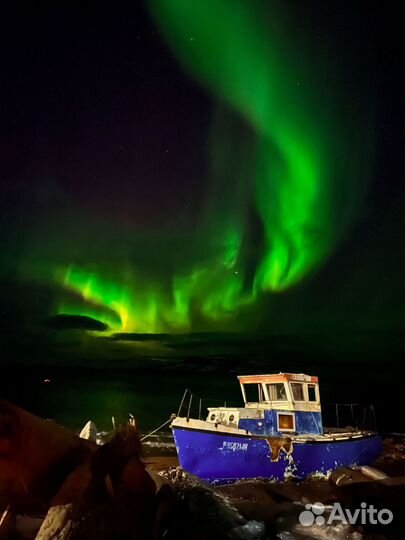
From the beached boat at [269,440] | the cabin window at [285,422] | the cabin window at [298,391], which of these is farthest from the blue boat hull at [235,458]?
the cabin window at [298,391]

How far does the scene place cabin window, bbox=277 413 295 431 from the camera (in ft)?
47.9

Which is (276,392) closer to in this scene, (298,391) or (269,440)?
(298,391)

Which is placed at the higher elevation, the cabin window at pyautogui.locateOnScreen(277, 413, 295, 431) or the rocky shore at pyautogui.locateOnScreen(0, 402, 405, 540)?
the cabin window at pyautogui.locateOnScreen(277, 413, 295, 431)

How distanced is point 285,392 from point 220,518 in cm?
874

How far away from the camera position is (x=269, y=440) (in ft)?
42.4

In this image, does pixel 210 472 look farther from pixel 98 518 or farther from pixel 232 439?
pixel 98 518

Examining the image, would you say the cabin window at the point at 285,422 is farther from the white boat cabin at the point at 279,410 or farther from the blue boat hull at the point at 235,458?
the blue boat hull at the point at 235,458

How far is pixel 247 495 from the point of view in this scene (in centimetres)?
1120

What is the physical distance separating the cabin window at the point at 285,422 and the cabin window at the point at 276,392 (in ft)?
2.34

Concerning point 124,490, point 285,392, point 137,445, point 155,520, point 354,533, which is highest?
point 285,392

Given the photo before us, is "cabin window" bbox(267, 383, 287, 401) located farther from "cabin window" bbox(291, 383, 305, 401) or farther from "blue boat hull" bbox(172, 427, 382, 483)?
"blue boat hull" bbox(172, 427, 382, 483)

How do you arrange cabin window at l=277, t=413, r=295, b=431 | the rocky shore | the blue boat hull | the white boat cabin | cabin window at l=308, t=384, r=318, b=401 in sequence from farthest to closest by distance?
cabin window at l=308, t=384, r=318, b=401 < cabin window at l=277, t=413, r=295, b=431 < the white boat cabin < the blue boat hull < the rocky shore

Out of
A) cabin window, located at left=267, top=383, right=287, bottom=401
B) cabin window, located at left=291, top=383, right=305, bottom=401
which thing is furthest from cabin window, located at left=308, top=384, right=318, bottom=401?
cabin window, located at left=267, top=383, right=287, bottom=401

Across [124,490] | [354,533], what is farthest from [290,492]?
[124,490]
